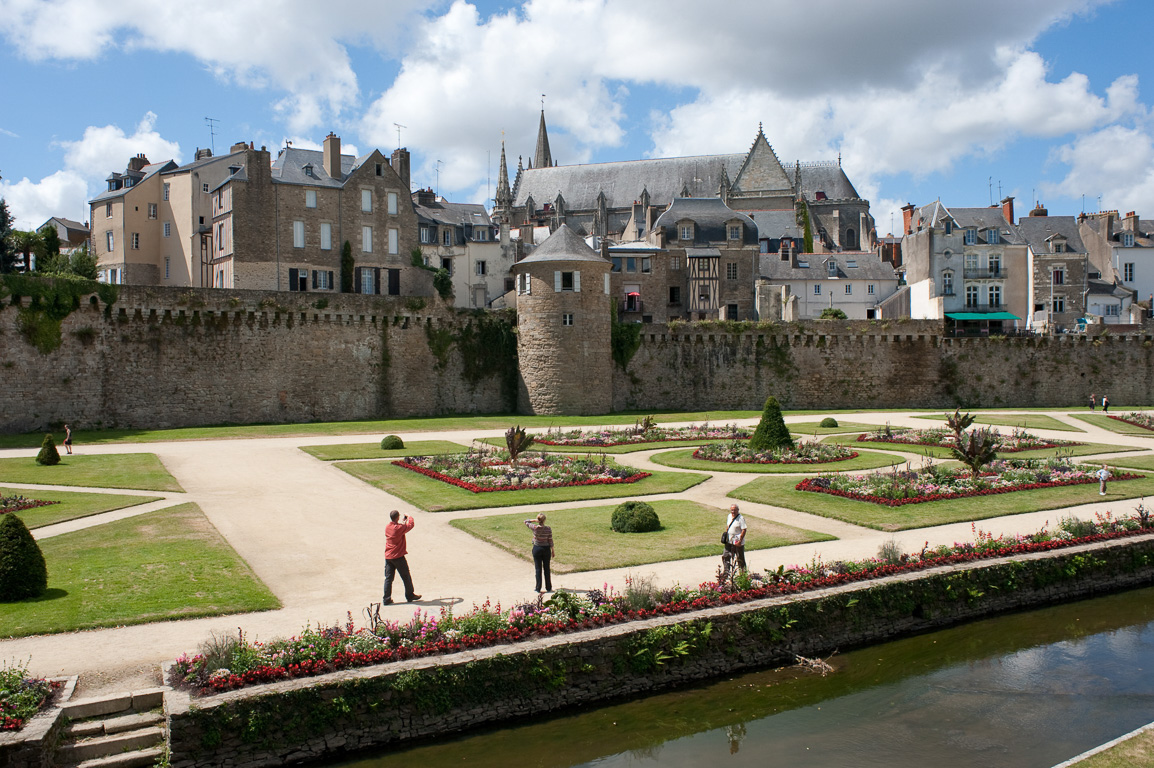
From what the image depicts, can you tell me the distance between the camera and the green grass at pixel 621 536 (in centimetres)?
1488

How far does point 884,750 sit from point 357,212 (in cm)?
4367

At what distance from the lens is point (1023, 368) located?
4978 cm

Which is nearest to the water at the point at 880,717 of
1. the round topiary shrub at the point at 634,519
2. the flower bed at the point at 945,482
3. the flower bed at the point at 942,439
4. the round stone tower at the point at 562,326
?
the round topiary shrub at the point at 634,519

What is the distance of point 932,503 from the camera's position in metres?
19.7

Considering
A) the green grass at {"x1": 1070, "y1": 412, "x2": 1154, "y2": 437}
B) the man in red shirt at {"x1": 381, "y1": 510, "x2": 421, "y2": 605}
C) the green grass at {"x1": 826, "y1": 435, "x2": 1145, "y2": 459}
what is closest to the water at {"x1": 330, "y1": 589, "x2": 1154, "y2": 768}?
the man in red shirt at {"x1": 381, "y1": 510, "x2": 421, "y2": 605}

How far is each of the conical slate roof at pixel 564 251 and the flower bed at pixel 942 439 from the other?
16.3 m

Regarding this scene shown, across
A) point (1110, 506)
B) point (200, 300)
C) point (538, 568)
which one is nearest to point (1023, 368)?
point (1110, 506)

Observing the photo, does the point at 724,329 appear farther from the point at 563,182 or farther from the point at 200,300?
the point at 563,182

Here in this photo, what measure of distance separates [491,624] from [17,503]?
1255 cm

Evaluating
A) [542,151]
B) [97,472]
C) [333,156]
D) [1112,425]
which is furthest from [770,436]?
[542,151]

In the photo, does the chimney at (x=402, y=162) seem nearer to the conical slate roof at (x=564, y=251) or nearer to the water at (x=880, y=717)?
the conical slate roof at (x=564, y=251)

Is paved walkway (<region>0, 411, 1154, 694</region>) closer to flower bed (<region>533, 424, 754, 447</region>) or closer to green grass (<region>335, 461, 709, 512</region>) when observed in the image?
green grass (<region>335, 461, 709, 512</region>)

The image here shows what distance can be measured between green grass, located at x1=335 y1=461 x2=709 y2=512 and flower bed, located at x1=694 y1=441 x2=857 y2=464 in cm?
291

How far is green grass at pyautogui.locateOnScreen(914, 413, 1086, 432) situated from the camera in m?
36.3
